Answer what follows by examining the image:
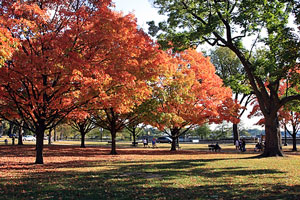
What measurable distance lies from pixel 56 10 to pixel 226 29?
12966mm

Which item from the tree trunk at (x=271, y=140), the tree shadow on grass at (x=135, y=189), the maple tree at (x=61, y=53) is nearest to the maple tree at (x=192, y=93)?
the tree trunk at (x=271, y=140)

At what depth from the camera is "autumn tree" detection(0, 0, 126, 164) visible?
13.3m

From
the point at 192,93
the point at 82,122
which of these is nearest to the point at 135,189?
the point at 192,93

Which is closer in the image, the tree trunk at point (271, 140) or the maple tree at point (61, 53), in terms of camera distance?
the maple tree at point (61, 53)

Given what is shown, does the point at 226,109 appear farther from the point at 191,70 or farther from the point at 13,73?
the point at 13,73

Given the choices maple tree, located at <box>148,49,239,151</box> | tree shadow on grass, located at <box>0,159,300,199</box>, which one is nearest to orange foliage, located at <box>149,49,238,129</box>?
maple tree, located at <box>148,49,239,151</box>

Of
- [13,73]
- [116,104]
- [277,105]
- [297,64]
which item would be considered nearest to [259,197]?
[297,64]

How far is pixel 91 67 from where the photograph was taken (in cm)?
1396

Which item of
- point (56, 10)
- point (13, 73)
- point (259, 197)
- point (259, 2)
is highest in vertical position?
point (259, 2)

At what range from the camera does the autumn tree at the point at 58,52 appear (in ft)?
43.7

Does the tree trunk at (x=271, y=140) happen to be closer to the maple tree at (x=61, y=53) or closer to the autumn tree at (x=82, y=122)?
the maple tree at (x=61, y=53)

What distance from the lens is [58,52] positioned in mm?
13539

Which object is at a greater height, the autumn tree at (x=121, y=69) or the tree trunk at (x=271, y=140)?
the autumn tree at (x=121, y=69)

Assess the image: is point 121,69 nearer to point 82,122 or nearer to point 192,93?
point 192,93
